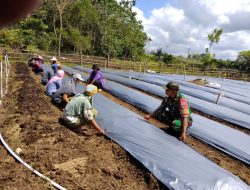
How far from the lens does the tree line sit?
28406 mm

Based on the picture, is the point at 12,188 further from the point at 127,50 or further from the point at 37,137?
the point at 127,50

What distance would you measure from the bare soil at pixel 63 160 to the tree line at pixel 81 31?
1995cm

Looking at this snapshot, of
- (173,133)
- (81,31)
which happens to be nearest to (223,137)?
(173,133)

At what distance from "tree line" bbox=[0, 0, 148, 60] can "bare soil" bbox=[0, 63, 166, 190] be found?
20.0m

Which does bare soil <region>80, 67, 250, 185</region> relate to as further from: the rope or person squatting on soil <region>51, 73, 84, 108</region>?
person squatting on soil <region>51, 73, 84, 108</region>

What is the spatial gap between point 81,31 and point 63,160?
30.8 meters

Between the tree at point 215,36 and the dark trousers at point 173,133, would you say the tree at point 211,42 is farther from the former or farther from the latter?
the dark trousers at point 173,133

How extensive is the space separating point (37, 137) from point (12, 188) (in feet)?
5.81

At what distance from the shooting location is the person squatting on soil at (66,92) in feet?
25.1

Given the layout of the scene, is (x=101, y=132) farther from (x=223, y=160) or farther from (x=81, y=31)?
(x=81, y=31)

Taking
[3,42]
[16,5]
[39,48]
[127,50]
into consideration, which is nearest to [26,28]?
[39,48]

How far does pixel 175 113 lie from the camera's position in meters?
6.34

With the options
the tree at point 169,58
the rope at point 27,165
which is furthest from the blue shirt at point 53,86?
the tree at point 169,58

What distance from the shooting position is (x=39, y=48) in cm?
2858
